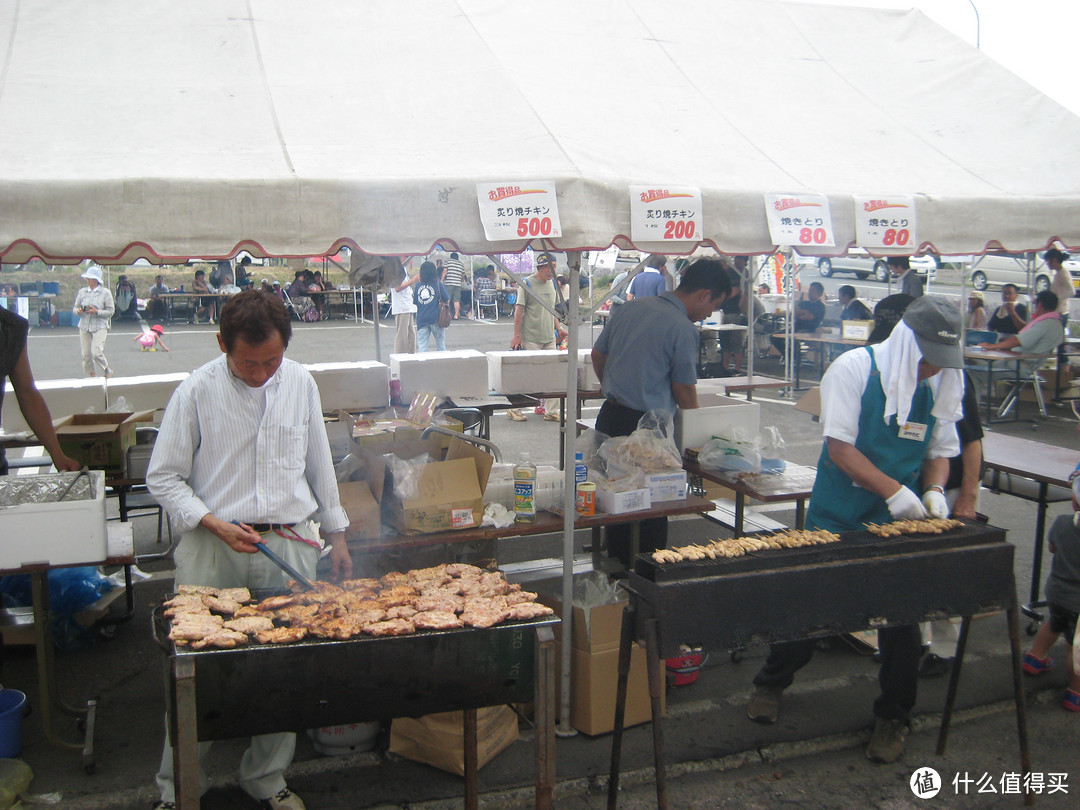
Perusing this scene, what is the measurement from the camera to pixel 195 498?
2.85 metres

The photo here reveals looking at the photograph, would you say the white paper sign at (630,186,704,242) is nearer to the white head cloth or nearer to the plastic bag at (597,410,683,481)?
the white head cloth

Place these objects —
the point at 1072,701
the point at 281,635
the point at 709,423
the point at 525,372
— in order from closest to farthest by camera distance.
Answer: the point at 281,635 → the point at 1072,701 → the point at 709,423 → the point at 525,372

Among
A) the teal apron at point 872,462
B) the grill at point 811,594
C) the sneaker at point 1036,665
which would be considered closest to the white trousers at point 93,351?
the teal apron at point 872,462

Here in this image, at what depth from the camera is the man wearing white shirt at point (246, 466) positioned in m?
2.78

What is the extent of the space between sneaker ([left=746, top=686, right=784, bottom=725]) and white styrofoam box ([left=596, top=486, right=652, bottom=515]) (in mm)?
996

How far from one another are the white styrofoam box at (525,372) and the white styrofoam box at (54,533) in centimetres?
397

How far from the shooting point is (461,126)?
11.5 feet

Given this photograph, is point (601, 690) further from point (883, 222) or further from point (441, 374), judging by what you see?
point (441, 374)

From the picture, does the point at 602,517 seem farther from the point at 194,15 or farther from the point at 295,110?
the point at 194,15

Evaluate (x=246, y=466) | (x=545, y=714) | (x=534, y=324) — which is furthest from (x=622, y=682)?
(x=534, y=324)

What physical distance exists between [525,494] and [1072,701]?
2.77 m

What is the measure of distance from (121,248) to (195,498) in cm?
90

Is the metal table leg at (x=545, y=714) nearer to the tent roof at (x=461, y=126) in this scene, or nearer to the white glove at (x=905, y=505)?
the tent roof at (x=461, y=126)

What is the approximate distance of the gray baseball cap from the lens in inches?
127
